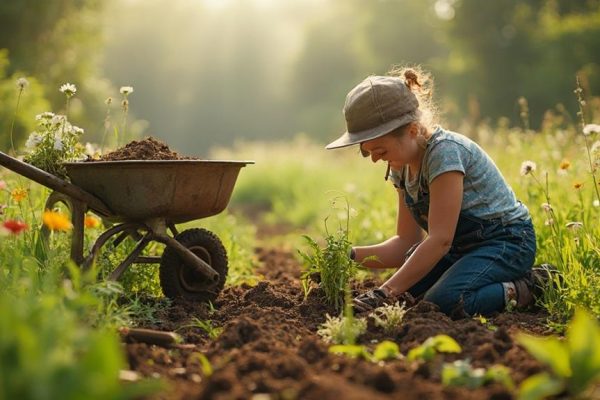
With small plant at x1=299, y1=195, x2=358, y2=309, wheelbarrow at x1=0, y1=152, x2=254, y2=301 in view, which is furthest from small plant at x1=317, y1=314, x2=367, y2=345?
wheelbarrow at x1=0, y1=152, x2=254, y2=301

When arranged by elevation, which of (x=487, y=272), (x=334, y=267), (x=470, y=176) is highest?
(x=470, y=176)

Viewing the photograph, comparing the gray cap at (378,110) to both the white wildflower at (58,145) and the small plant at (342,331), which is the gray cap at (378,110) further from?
the white wildflower at (58,145)

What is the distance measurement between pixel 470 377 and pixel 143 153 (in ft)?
7.00

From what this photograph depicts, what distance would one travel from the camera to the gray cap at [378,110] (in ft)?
11.3

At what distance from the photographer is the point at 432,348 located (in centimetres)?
252

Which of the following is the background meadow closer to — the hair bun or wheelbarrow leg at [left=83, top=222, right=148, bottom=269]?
wheelbarrow leg at [left=83, top=222, right=148, bottom=269]

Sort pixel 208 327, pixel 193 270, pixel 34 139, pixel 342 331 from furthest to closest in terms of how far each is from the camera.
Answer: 1. pixel 193 270
2. pixel 34 139
3. pixel 208 327
4. pixel 342 331

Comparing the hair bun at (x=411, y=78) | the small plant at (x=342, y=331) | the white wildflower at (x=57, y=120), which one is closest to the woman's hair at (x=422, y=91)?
the hair bun at (x=411, y=78)

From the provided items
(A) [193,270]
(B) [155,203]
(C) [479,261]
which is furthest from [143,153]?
(C) [479,261]

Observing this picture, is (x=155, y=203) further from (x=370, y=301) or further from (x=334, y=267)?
(x=370, y=301)

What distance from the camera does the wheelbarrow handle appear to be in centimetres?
323

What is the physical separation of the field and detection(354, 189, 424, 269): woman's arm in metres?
0.20

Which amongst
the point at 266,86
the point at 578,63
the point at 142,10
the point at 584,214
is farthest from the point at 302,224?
the point at 142,10

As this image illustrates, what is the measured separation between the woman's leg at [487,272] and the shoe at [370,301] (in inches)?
11.8
